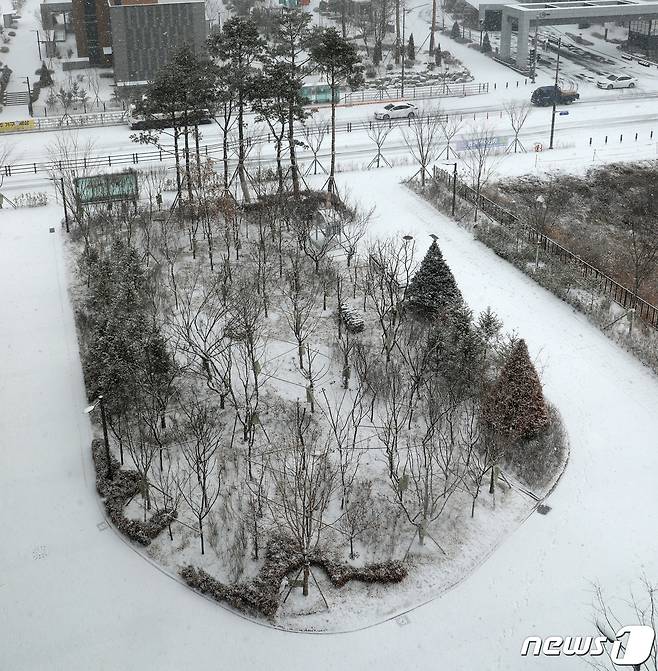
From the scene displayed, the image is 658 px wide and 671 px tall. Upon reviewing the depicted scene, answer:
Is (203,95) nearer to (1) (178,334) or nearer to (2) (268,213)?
(2) (268,213)

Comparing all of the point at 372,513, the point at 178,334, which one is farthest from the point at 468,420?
the point at 178,334

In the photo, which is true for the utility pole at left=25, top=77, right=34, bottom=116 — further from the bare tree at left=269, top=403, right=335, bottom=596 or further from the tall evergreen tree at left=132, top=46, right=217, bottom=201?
the bare tree at left=269, top=403, right=335, bottom=596

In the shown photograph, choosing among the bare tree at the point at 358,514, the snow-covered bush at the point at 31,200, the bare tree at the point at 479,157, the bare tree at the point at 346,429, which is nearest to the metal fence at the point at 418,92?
the bare tree at the point at 479,157

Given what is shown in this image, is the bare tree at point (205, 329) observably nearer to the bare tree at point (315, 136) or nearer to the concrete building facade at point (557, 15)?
the bare tree at point (315, 136)

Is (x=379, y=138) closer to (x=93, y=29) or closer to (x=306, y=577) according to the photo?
(x=93, y=29)

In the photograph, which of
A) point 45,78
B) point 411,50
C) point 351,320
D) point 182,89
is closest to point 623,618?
point 351,320
